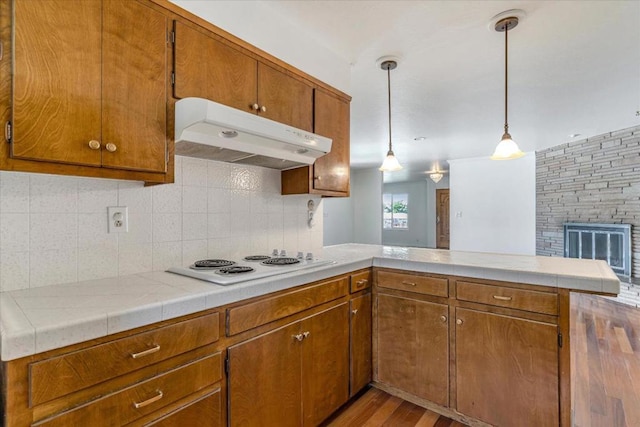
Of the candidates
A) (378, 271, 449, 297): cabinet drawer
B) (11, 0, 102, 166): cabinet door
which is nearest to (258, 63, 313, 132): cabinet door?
(11, 0, 102, 166): cabinet door

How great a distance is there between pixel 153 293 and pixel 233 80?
1.11 meters

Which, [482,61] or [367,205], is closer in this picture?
[482,61]

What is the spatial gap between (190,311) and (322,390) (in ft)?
3.11

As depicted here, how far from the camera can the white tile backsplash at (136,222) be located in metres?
1.23

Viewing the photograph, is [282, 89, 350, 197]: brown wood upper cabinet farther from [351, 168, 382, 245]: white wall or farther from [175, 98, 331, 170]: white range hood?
[351, 168, 382, 245]: white wall

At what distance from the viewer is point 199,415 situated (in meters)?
1.15

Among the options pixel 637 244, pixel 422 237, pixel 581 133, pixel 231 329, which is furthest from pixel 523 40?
pixel 422 237

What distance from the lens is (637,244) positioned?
13.5 ft

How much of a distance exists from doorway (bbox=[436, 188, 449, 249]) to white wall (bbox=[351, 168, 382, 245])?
2.85 m

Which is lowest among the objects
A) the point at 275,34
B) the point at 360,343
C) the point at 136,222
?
the point at 360,343

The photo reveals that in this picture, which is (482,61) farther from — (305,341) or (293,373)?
(293,373)

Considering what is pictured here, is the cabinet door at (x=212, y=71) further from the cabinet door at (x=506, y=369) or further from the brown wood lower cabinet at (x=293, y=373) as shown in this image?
the cabinet door at (x=506, y=369)

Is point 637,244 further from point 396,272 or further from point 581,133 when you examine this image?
point 396,272

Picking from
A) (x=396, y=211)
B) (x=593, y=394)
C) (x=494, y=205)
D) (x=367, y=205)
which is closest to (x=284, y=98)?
(x=593, y=394)
